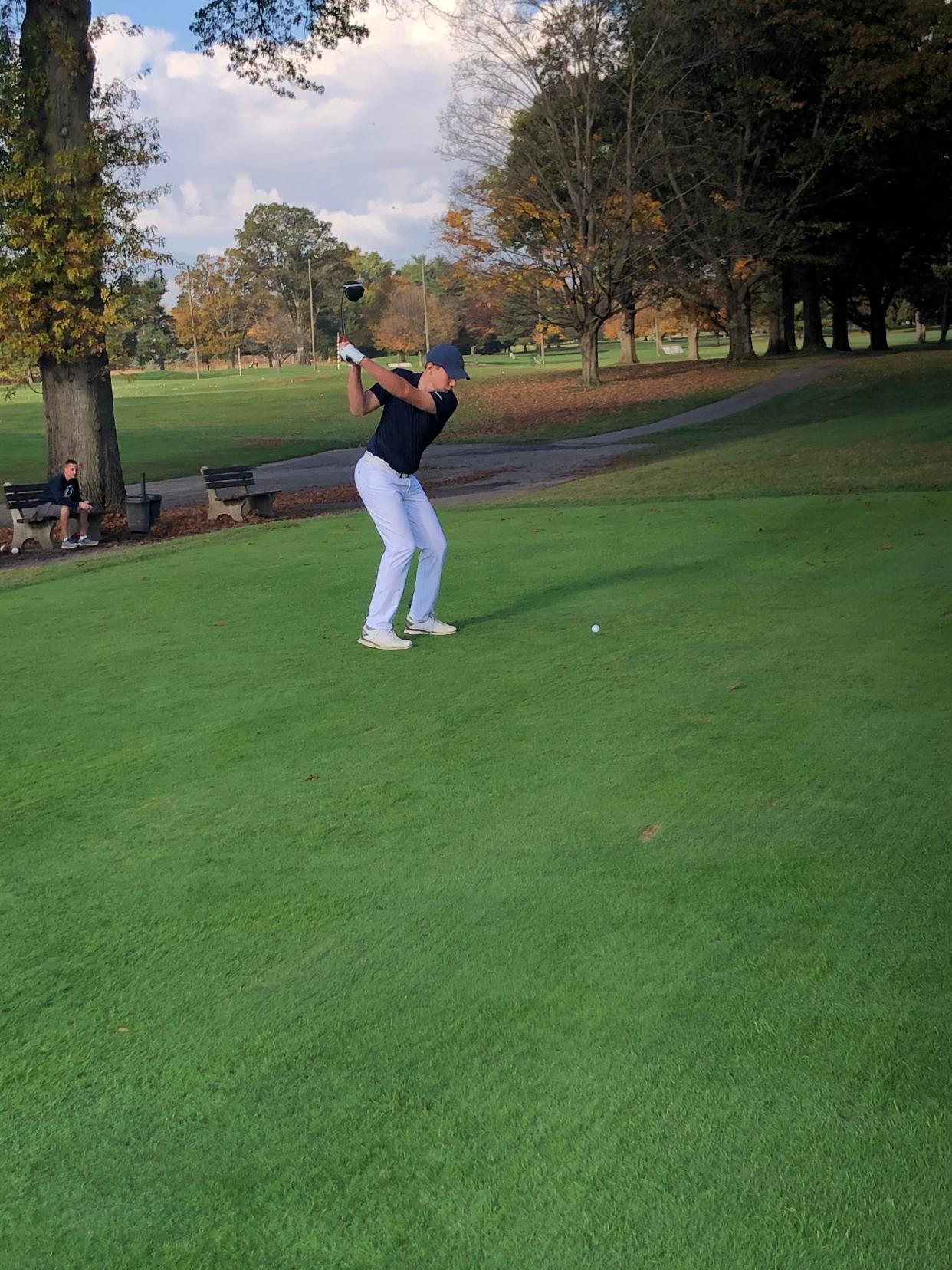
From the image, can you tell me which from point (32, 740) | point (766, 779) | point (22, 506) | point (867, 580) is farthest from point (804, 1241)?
point (22, 506)

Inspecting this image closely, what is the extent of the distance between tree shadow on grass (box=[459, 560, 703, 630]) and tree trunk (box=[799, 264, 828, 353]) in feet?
158

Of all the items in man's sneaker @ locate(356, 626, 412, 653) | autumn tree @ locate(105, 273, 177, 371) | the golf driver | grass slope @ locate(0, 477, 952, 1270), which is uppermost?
autumn tree @ locate(105, 273, 177, 371)

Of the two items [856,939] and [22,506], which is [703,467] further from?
[856,939]

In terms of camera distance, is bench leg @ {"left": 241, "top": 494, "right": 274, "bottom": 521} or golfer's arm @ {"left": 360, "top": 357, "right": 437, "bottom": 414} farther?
bench leg @ {"left": 241, "top": 494, "right": 274, "bottom": 521}

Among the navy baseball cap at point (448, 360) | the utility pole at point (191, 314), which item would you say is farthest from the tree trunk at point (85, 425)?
the utility pole at point (191, 314)

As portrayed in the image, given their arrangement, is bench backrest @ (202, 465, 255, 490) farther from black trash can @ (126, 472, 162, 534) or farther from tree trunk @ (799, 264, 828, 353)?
tree trunk @ (799, 264, 828, 353)

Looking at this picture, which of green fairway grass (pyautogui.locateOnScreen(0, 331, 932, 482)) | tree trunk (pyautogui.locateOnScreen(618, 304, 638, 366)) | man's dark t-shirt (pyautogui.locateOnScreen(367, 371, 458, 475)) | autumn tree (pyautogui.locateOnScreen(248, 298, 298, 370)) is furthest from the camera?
autumn tree (pyautogui.locateOnScreen(248, 298, 298, 370))

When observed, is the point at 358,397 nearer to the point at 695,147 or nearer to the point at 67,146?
the point at 67,146

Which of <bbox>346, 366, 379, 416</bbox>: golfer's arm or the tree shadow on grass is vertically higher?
<bbox>346, 366, 379, 416</bbox>: golfer's arm

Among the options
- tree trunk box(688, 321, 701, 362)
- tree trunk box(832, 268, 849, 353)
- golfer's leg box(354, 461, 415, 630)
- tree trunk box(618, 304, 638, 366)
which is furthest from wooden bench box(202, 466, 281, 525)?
tree trunk box(688, 321, 701, 362)

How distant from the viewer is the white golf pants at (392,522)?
867 centimetres

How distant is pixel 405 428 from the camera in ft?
27.9

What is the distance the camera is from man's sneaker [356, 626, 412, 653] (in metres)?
8.55

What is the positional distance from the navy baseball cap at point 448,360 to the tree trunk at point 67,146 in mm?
12126
